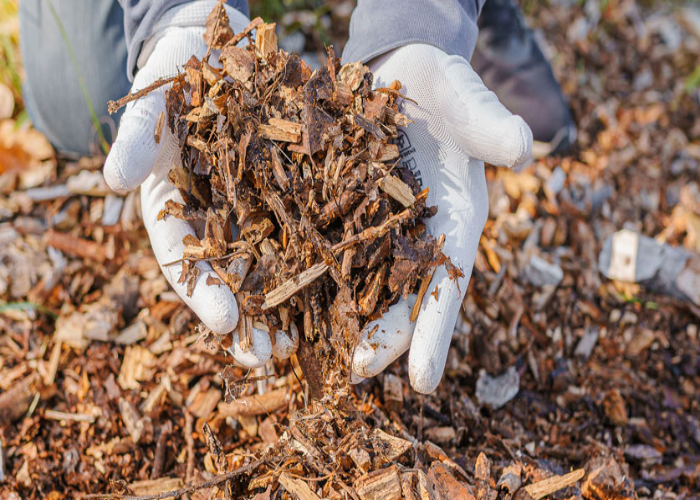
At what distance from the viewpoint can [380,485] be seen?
1.61 meters

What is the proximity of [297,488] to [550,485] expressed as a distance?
2.85ft

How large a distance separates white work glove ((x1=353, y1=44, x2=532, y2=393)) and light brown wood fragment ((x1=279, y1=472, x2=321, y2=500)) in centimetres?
40

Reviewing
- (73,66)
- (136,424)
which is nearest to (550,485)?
(136,424)

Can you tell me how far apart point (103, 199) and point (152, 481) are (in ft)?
5.32

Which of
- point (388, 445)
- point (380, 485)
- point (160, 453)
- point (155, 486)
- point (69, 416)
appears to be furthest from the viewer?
point (69, 416)

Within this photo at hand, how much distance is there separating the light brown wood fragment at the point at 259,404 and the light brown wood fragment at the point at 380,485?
0.60 m

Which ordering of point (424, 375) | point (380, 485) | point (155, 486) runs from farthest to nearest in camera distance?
point (155, 486)
point (424, 375)
point (380, 485)

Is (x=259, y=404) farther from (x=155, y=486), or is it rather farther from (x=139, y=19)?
(x=139, y=19)

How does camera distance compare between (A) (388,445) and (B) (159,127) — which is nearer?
(A) (388,445)

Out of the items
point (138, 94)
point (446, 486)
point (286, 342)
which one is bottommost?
point (446, 486)

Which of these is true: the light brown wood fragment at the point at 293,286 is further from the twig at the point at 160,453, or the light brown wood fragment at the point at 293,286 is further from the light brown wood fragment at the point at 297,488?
the twig at the point at 160,453

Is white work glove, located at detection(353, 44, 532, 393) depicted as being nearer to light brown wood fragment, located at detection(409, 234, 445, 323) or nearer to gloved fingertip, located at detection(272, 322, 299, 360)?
light brown wood fragment, located at detection(409, 234, 445, 323)

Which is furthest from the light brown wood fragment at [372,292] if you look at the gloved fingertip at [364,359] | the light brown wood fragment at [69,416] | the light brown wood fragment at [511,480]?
the light brown wood fragment at [69,416]

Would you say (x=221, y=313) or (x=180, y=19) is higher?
(x=180, y=19)
